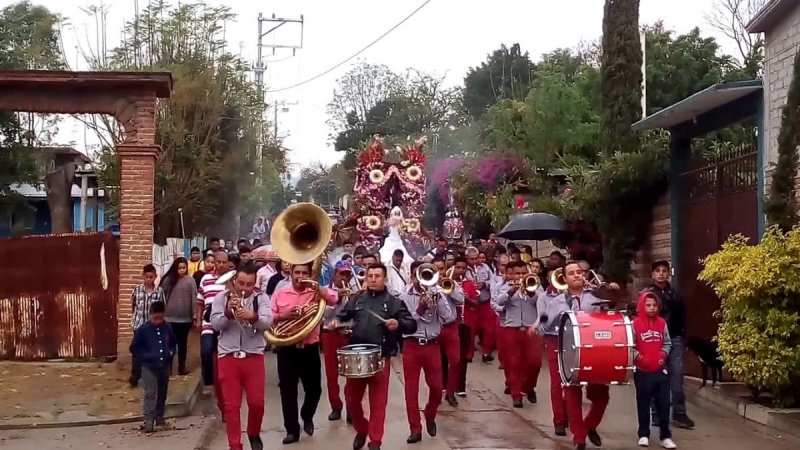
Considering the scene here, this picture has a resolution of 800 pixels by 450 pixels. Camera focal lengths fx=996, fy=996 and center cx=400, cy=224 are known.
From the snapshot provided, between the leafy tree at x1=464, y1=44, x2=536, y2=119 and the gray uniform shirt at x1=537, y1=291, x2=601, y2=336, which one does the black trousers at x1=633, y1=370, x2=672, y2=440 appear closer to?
the gray uniform shirt at x1=537, y1=291, x2=601, y2=336

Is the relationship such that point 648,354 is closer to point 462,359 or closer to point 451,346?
point 451,346

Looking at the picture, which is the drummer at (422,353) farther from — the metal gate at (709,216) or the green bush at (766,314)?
the metal gate at (709,216)

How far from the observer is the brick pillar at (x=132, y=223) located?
14.6 meters

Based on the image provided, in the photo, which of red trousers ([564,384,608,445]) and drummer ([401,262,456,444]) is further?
drummer ([401,262,456,444])

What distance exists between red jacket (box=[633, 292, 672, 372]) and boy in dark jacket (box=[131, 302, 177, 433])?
16.1ft

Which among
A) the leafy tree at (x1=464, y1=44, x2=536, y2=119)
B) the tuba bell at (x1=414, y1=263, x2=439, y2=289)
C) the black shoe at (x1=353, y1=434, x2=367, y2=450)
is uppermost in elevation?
the leafy tree at (x1=464, y1=44, x2=536, y2=119)

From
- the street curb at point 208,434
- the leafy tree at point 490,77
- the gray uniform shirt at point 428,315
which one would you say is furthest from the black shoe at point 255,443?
the leafy tree at point 490,77

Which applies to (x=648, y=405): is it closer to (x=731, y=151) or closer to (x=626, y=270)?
(x=731, y=151)

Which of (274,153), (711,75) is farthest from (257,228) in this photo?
(711,75)

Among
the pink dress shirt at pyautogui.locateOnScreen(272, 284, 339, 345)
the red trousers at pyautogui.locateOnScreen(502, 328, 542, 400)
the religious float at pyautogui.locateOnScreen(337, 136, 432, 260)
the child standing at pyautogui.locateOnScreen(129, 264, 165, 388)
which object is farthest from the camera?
the religious float at pyautogui.locateOnScreen(337, 136, 432, 260)

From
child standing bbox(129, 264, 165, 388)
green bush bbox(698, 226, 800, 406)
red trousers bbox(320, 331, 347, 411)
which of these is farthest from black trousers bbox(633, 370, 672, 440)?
child standing bbox(129, 264, 165, 388)

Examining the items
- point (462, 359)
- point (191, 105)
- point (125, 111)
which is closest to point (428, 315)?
point (462, 359)

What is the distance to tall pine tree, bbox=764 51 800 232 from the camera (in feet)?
37.2

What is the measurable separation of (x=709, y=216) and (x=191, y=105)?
1550cm
